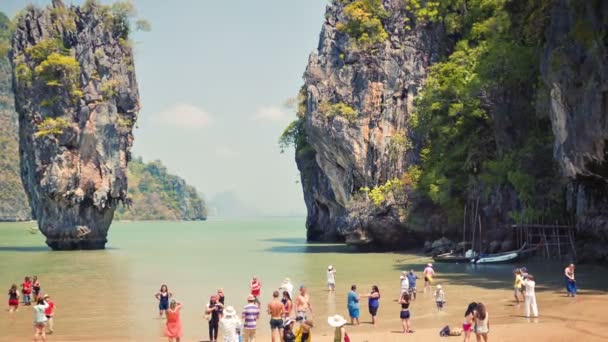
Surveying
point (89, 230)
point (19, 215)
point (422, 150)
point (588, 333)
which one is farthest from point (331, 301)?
point (19, 215)

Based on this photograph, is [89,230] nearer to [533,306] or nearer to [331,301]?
[331,301]

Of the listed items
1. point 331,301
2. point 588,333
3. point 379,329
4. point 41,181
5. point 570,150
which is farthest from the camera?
point 41,181

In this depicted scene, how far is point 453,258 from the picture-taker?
46.2 m

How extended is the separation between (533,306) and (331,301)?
856 centimetres

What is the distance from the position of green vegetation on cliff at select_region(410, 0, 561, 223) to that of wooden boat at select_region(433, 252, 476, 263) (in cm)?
418

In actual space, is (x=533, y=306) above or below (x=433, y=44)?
below

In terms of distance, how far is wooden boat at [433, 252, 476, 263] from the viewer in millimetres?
45309

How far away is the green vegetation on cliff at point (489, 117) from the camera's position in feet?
135

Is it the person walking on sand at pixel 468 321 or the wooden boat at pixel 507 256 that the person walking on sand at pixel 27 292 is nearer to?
the person walking on sand at pixel 468 321

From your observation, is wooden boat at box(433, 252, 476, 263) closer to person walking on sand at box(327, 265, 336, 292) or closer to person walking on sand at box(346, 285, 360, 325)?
person walking on sand at box(327, 265, 336, 292)

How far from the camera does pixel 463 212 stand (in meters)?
52.8

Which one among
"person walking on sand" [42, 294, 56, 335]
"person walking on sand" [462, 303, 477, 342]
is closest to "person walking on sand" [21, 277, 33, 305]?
"person walking on sand" [42, 294, 56, 335]

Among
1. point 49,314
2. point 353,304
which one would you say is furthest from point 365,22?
point 49,314

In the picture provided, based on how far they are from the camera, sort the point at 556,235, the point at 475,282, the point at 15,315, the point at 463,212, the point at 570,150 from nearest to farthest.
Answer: the point at 15,315 → the point at 570,150 → the point at 475,282 → the point at 556,235 → the point at 463,212
